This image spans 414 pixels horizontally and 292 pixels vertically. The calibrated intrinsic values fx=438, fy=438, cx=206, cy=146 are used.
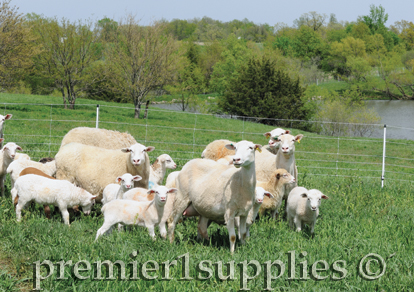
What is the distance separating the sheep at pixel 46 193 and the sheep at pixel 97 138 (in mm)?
2881

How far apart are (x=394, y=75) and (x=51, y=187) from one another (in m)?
64.3

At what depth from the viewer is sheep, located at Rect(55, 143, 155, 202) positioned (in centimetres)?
802

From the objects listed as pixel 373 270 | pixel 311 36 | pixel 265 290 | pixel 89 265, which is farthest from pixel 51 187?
pixel 311 36

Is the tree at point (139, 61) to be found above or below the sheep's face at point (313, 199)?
above

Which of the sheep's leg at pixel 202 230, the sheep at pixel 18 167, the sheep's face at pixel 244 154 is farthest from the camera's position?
the sheep at pixel 18 167

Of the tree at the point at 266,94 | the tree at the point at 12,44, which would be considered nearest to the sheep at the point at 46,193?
the tree at the point at 12,44

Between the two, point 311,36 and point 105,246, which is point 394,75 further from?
point 105,246

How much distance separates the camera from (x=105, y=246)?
5223mm

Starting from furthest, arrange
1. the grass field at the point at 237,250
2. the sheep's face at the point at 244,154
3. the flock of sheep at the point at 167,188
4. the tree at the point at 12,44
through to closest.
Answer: the tree at the point at 12,44, the flock of sheep at the point at 167,188, the sheep's face at the point at 244,154, the grass field at the point at 237,250

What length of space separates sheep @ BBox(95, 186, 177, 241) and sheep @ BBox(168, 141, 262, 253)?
0.28 m

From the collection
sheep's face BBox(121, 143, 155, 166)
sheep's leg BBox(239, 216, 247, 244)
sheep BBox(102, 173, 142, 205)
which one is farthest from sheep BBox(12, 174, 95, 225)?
sheep's leg BBox(239, 216, 247, 244)

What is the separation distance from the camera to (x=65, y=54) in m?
26.8

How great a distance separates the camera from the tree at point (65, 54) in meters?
26.4

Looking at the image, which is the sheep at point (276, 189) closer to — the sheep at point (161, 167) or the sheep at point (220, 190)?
the sheep at point (220, 190)
